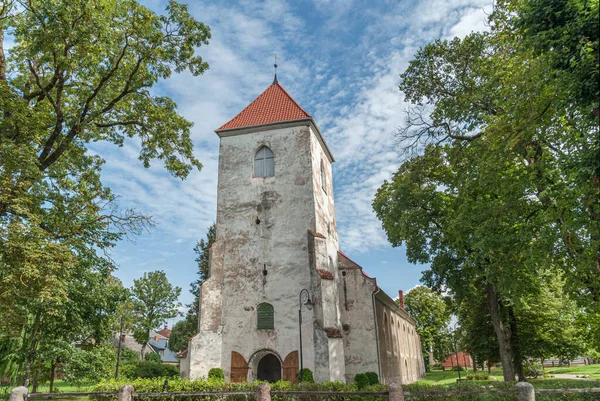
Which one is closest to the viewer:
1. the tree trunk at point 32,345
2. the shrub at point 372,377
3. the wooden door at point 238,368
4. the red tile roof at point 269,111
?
the wooden door at point 238,368

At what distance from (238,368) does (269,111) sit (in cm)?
1351

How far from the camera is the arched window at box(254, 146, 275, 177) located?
21281 mm

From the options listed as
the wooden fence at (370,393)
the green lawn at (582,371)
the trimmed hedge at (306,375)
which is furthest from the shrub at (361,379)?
the green lawn at (582,371)

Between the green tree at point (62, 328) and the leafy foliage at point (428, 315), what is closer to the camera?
the green tree at point (62, 328)

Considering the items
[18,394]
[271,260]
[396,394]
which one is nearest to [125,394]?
[18,394]

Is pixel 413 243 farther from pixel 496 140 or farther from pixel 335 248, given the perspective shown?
pixel 496 140

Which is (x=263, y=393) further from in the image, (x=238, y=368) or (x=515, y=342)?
(x=515, y=342)

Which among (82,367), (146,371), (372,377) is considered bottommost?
(146,371)

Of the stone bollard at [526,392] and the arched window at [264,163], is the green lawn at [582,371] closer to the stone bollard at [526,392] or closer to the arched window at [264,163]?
the arched window at [264,163]

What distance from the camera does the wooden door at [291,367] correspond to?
17344 mm

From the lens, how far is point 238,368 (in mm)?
17938

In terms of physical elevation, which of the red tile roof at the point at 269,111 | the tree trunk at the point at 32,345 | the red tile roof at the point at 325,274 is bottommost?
the tree trunk at the point at 32,345

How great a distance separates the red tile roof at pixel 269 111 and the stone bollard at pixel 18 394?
49.6ft

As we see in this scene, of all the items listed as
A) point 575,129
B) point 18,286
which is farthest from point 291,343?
point 575,129
